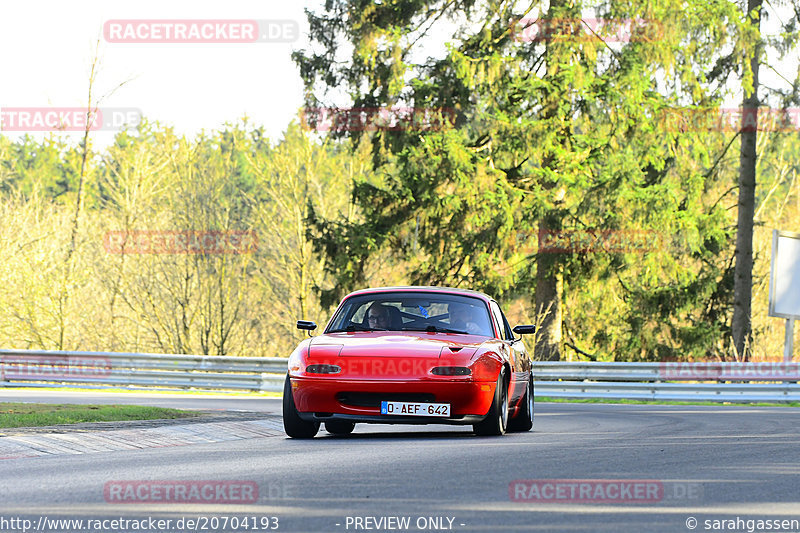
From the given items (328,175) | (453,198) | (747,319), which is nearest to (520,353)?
(453,198)

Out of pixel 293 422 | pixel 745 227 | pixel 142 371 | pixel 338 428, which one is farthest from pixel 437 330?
pixel 745 227

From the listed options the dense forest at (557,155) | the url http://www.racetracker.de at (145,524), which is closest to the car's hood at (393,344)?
the url http://www.racetracker.de at (145,524)

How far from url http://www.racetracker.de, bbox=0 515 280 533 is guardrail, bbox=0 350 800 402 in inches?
735

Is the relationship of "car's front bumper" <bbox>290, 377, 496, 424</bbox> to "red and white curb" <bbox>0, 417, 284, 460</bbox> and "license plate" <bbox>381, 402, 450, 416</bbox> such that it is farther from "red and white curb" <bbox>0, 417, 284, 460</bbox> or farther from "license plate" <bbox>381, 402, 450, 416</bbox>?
"red and white curb" <bbox>0, 417, 284, 460</bbox>

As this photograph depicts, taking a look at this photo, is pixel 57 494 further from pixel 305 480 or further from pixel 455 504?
pixel 455 504

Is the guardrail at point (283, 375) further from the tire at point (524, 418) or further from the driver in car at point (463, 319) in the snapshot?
the driver in car at point (463, 319)

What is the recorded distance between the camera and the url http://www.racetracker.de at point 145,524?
6.11 metres

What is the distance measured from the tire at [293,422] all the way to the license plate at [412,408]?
3.00 ft

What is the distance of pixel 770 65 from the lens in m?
31.7

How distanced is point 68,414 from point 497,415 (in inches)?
206

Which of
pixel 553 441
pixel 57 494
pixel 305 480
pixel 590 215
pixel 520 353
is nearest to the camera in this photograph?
pixel 57 494

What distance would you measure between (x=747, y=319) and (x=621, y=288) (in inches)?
140

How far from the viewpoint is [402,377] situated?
1082cm

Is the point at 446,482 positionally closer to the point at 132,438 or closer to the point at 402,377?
the point at 402,377
